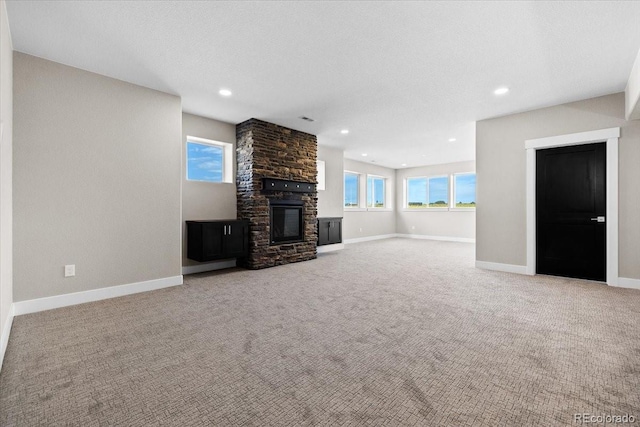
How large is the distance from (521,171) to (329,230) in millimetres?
4088

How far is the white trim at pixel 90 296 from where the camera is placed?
301 cm

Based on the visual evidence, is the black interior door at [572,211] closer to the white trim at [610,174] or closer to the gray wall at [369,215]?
the white trim at [610,174]

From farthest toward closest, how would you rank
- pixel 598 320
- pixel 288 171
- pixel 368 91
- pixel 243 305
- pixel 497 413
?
pixel 288 171 → pixel 368 91 → pixel 243 305 → pixel 598 320 → pixel 497 413

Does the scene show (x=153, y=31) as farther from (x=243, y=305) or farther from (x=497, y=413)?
(x=497, y=413)

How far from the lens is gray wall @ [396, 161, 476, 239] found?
9.51 meters

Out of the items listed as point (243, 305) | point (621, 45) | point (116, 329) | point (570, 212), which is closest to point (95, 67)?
point (116, 329)

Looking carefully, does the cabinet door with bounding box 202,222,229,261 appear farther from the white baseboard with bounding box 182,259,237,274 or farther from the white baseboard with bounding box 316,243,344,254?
the white baseboard with bounding box 316,243,344,254

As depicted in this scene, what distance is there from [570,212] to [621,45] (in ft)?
8.14

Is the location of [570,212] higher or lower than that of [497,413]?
higher

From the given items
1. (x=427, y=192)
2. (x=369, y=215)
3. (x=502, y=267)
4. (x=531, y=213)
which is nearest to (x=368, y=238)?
(x=369, y=215)

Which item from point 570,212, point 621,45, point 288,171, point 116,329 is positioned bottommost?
point 116,329

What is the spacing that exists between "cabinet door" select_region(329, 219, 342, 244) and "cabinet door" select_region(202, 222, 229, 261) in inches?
123

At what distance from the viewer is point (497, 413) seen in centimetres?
148

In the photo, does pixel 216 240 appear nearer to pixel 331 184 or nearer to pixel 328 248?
pixel 328 248
